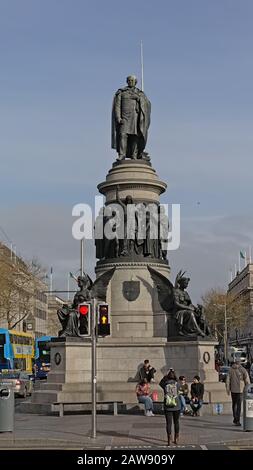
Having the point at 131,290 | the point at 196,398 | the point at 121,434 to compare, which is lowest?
the point at 121,434

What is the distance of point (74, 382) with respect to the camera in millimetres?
29359

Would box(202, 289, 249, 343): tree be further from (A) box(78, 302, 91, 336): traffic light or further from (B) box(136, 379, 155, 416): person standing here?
(A) box(78, 302, 91, 336): traffic light

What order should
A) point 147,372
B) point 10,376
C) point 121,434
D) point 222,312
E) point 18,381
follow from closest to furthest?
point 121,434, point 147,372, point 18,381, point 10,376, point 222,312

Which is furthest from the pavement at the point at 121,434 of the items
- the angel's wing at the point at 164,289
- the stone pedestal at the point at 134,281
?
the angel's wing at the point at 164,289

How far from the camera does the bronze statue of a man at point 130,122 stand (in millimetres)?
34156

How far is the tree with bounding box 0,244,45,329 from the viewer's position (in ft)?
230

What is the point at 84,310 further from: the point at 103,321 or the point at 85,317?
the point at 103,321

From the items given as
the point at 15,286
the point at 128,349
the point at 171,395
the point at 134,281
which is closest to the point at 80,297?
the point at 134,281

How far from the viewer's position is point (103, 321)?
19.8 m

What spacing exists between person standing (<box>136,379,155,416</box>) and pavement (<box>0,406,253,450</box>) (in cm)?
48

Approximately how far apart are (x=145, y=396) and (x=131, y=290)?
19.4ft

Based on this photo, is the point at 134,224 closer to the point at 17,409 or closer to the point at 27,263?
the point at 17,409
